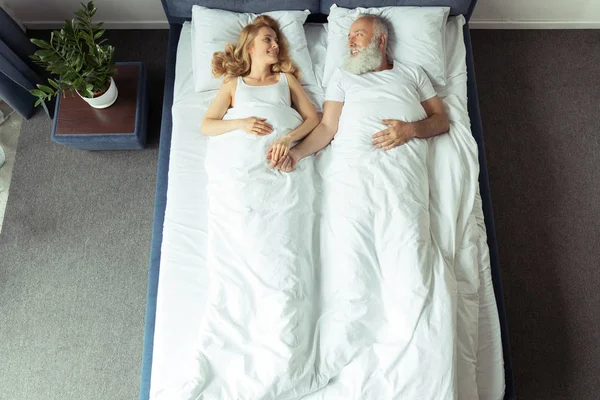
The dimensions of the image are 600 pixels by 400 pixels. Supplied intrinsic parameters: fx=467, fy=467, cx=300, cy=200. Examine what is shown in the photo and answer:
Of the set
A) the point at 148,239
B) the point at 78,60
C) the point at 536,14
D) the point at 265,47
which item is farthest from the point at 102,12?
the point at 536,14

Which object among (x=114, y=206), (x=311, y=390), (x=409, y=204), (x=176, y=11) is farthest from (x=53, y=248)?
(x=409, y=204)

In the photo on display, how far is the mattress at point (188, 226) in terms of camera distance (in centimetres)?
178

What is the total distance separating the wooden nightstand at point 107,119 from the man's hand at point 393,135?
3.90 ft

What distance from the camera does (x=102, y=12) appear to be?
2.69m

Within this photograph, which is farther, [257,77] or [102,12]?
[102,12]

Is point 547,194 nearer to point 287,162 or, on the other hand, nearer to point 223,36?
point 287,162

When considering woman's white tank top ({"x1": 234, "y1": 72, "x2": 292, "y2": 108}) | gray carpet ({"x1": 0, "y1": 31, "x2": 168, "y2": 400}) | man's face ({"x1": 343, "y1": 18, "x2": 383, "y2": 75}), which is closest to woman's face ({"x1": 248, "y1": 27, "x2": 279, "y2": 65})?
woman's white tank top ({"x1": 234, "y1": 72, "x2": 292, "y2": 108})

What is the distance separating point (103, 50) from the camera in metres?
2.09

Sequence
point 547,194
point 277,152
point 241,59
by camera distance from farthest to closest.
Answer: point 547,194
point 241,59
point 277,152

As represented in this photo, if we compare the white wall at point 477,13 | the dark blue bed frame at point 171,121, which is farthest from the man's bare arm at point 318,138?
the white wall at point 477,13

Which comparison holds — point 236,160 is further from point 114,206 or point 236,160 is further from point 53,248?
point 53,248

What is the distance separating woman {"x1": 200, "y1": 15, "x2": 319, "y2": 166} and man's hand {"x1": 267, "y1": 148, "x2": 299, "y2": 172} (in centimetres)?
10

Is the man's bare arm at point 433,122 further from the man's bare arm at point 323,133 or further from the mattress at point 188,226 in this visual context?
the man's bare arm at point 323,133

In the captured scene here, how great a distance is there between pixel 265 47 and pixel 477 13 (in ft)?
4.78
